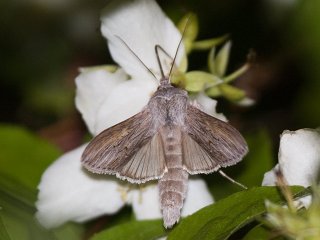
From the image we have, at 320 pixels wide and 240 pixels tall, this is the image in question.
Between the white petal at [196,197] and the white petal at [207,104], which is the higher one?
the white petal at [207,104]

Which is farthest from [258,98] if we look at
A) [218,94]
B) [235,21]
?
[218,94]

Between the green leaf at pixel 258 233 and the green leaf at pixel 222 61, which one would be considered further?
the green leaf at pixel 222 61

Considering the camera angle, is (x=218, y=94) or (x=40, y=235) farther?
(x=218, y=94)

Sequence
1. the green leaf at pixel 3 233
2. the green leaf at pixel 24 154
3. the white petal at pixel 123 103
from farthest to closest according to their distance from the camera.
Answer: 1. the green leaf at pixel 24 154
2. the white petal at pixel 123 103
3. the green leaf at pixel 3 233

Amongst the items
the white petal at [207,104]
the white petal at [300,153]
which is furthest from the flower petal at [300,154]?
the white petal at [207,104]

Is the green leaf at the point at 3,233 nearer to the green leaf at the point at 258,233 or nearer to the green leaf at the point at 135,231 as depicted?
the green leaf at the point at 135,231

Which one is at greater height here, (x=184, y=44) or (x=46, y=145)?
(x=184, y=44)

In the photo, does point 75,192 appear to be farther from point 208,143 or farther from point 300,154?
point 300,154

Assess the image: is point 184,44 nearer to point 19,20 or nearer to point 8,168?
point 8,168
